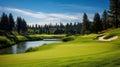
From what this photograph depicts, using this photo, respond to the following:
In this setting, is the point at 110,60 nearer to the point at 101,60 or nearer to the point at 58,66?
the point at 101,60

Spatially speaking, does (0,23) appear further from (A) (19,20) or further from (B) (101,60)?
(B) (101,60)

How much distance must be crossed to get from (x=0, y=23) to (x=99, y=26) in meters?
50.5

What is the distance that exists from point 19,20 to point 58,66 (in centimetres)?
14104

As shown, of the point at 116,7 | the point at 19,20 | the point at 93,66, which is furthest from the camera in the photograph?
the point at 19,20

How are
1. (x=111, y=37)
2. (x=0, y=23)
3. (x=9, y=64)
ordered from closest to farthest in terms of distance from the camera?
(x=9, y=64) < (x=111, y=37) < (x=0, y=23)

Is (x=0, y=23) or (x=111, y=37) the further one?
(x=0, y=23)

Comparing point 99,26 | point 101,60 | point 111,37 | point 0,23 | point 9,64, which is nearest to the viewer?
point 101,60

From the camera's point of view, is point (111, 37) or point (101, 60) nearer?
point (101, 60)

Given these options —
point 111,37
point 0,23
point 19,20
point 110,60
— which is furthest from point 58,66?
point 19,20

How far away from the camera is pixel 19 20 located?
153000mm

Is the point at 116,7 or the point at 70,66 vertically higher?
the point at 116,7

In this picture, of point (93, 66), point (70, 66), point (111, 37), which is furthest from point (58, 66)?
point (111, 37)

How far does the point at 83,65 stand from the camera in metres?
14.8

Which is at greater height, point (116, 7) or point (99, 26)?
point (116, 7)
